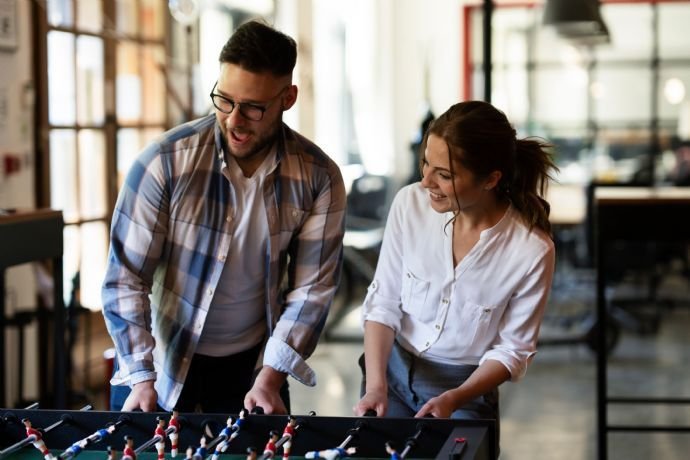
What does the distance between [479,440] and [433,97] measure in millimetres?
10173

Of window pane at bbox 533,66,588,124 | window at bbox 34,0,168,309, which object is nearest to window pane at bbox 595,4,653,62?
window pane at bbox 533,66,588,124

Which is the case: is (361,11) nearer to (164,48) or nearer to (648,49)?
→ (648,49)

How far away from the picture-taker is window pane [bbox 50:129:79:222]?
4907mm

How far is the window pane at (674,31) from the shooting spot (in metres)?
11.7

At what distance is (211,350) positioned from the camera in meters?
2.41

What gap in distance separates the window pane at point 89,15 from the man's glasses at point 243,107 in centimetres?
313

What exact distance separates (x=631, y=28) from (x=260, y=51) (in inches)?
406

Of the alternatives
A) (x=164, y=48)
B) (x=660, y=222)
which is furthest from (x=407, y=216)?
(x=164, y=48)

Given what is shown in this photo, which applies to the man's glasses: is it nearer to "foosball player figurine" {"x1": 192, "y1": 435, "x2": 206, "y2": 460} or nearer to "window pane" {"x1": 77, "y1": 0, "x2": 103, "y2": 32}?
"foosball player figurine" {"x1": 192, "y1": 435, "x2": 206, "y2": 460}

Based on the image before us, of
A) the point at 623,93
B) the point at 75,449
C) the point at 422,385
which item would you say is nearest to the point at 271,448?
the point at 75,449

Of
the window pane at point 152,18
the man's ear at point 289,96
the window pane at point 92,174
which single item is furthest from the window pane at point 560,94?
the man's ear at point 289,96

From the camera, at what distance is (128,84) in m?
5.56

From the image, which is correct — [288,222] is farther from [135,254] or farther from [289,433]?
[289,433]

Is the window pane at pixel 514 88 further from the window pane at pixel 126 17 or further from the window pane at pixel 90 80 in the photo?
the window pane at pixel 90 80
